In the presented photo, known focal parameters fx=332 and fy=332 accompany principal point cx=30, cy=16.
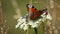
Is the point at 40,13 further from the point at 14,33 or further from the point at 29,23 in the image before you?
the point at 14,33

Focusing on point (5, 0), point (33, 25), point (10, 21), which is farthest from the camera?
point (5, 0)

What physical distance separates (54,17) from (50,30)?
4.0 inches

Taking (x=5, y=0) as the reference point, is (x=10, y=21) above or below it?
below

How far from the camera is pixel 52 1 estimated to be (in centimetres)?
167

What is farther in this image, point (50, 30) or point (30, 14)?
point (50, 30)

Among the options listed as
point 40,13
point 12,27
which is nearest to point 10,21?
point 12,27

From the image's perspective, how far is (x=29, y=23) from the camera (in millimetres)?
1479

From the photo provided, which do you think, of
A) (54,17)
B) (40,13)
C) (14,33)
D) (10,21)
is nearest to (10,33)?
(14,33)

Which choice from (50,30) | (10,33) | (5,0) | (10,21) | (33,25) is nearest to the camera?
(33,25)

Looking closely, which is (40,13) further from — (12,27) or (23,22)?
(12,27)

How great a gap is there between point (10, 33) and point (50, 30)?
26.3 inches

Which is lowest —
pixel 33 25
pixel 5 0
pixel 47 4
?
pixel 33 25

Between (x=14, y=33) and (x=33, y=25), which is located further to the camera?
(x=14, y=33)

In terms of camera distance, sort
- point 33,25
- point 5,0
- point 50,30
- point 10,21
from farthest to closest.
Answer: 1. point 5,0
2. point 10,21
3. point 50,30
4. point 33,25
